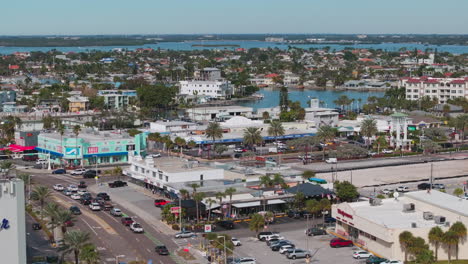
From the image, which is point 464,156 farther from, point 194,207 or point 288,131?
point 194,207

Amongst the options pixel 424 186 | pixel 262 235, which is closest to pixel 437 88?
pixel 424 186

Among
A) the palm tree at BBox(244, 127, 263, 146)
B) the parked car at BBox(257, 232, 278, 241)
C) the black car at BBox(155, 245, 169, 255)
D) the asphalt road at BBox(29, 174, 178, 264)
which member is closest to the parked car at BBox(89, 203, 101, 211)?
the asphalt road at BBox(29, 174, 178, 264)

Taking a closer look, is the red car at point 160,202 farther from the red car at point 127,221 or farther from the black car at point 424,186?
the black car at point 424,186

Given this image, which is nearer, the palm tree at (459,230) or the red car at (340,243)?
the palm tree at (459,230)

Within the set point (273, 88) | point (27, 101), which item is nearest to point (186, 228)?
point (27, 101)

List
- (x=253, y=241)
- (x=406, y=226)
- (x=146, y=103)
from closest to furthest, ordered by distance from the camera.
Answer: (x=406, y=226)
(x=253, y=241)
(x=146, y=103)

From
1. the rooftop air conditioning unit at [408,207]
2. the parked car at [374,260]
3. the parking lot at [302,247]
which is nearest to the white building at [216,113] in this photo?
the parking lot at [302,247]

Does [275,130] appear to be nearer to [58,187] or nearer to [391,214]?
[58,187]
